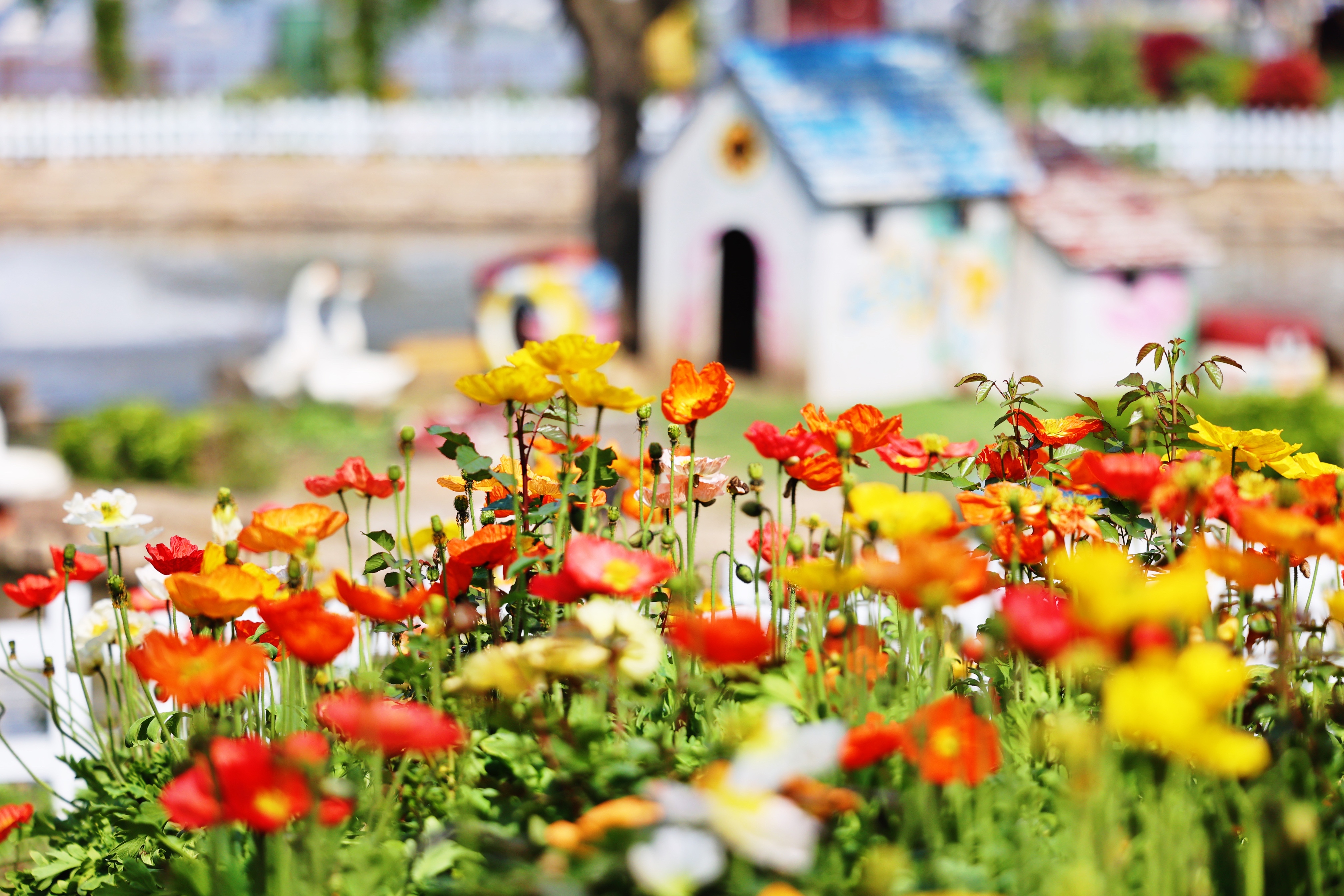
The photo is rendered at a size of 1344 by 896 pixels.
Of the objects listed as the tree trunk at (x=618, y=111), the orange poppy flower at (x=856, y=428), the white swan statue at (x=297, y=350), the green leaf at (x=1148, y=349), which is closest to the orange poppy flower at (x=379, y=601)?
the orange poppy flower at (x=856, y=428)

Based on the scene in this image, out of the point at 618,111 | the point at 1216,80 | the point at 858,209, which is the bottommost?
the point at 858,209

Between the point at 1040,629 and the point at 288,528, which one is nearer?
the point at 1040,629

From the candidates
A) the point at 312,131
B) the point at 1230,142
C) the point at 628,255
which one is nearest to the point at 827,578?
the point at 628,255

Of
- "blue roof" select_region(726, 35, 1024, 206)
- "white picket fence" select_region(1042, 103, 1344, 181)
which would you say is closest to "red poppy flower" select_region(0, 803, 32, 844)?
"blue roof" select_region(726, 35, 1024, 206)

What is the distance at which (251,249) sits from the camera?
1653cm

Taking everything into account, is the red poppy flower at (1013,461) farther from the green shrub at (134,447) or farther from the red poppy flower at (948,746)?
the green shrub at (134,447)

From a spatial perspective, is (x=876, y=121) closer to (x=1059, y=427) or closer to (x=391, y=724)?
(x=1059, y=427)

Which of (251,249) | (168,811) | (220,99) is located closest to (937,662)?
(168,811)

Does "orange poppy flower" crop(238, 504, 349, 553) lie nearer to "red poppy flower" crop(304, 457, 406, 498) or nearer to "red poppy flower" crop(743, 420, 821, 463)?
"red poppy flower" crop(304, 457, 406, 498)

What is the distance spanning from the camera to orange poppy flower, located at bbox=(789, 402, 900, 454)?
5.73 feet

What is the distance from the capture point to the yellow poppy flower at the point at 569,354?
1618 mm

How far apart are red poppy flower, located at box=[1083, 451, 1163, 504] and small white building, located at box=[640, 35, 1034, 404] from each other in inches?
232

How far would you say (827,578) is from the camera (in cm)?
147

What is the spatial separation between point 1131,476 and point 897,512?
0.90 feet
